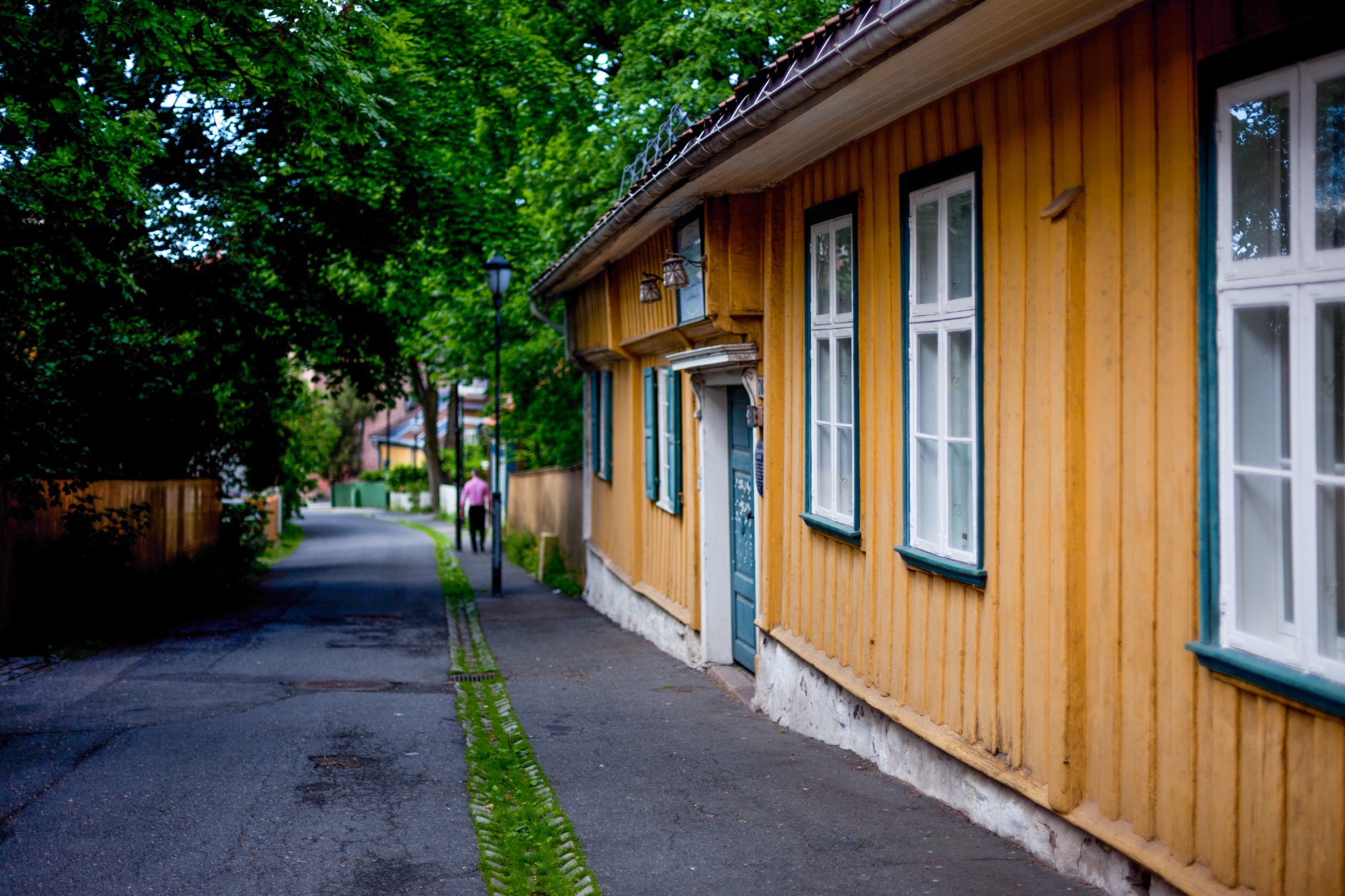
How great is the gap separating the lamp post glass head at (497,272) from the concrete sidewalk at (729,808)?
25.3ft

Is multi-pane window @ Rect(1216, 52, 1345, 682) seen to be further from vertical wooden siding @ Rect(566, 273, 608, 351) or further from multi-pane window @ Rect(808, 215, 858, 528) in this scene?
vertical wooden siding @ Rect(566, 273, 608, 351)

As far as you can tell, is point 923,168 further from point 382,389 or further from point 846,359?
point 382,389

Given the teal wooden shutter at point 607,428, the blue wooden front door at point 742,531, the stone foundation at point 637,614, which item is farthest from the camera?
the teal wooden shutter at point 607,428

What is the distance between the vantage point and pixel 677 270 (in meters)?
8.77

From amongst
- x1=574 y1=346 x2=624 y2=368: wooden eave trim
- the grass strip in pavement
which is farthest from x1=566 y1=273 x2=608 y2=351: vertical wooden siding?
the grass strip in pavement

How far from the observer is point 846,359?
6902mm

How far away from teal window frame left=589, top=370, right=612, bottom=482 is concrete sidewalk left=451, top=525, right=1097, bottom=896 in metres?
5.18

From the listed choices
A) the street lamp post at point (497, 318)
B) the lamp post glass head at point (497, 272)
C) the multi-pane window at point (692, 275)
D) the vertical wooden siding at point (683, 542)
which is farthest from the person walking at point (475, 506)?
the multi-pane window at point (692, 275)

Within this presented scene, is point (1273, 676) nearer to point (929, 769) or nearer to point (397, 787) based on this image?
point (929, 769)

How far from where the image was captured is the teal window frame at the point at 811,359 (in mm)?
6531

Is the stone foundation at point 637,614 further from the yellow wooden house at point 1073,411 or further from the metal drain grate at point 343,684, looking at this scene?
the yellow wooden house at point 1073,411

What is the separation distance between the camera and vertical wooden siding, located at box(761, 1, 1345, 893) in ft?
11.7

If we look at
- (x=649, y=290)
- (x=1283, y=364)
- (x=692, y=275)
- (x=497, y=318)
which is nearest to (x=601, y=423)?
(x=497, y=318)

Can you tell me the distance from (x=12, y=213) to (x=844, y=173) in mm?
5536
